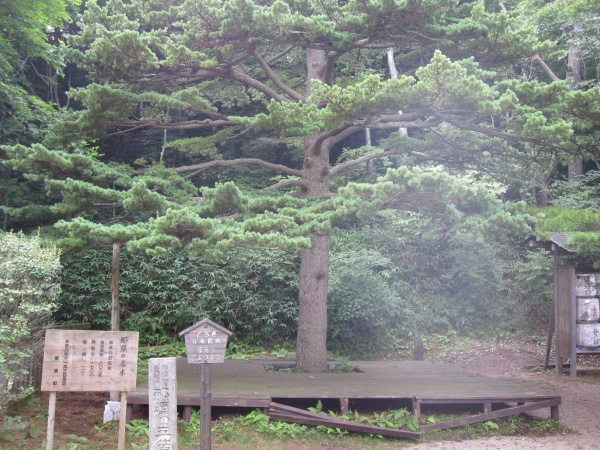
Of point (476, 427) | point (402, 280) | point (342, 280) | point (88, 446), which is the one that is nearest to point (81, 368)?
point (88, 446)

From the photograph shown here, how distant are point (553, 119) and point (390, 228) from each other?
762 cm

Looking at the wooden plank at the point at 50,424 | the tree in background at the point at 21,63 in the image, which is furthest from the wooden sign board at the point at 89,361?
the tree in background at the point at 21,63

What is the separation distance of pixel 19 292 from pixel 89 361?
36.7 inches

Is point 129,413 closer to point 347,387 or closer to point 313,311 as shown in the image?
point 347,387

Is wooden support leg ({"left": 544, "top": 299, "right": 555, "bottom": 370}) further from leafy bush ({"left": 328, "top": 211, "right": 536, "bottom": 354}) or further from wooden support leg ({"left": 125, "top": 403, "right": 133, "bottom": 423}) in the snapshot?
wooden support leg ({"left": 125, "top": 403, "right": 133, "bottom": 423})

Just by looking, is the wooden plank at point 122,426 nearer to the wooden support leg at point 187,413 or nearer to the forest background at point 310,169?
the wooden support leg at point 187,413

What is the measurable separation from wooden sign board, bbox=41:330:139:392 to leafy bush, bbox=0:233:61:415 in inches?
15.6

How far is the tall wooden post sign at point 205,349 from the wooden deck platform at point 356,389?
1.13 metres

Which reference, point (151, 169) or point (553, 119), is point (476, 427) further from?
point (151, 169)

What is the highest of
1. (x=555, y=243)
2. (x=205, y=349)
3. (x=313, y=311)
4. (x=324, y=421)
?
(x=555, y=243)

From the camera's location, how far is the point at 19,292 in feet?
15.9

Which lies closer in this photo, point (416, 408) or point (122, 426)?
point (122, 426)

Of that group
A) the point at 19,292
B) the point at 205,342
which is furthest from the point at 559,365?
the point at 19,292

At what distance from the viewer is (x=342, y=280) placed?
35.8 ft
